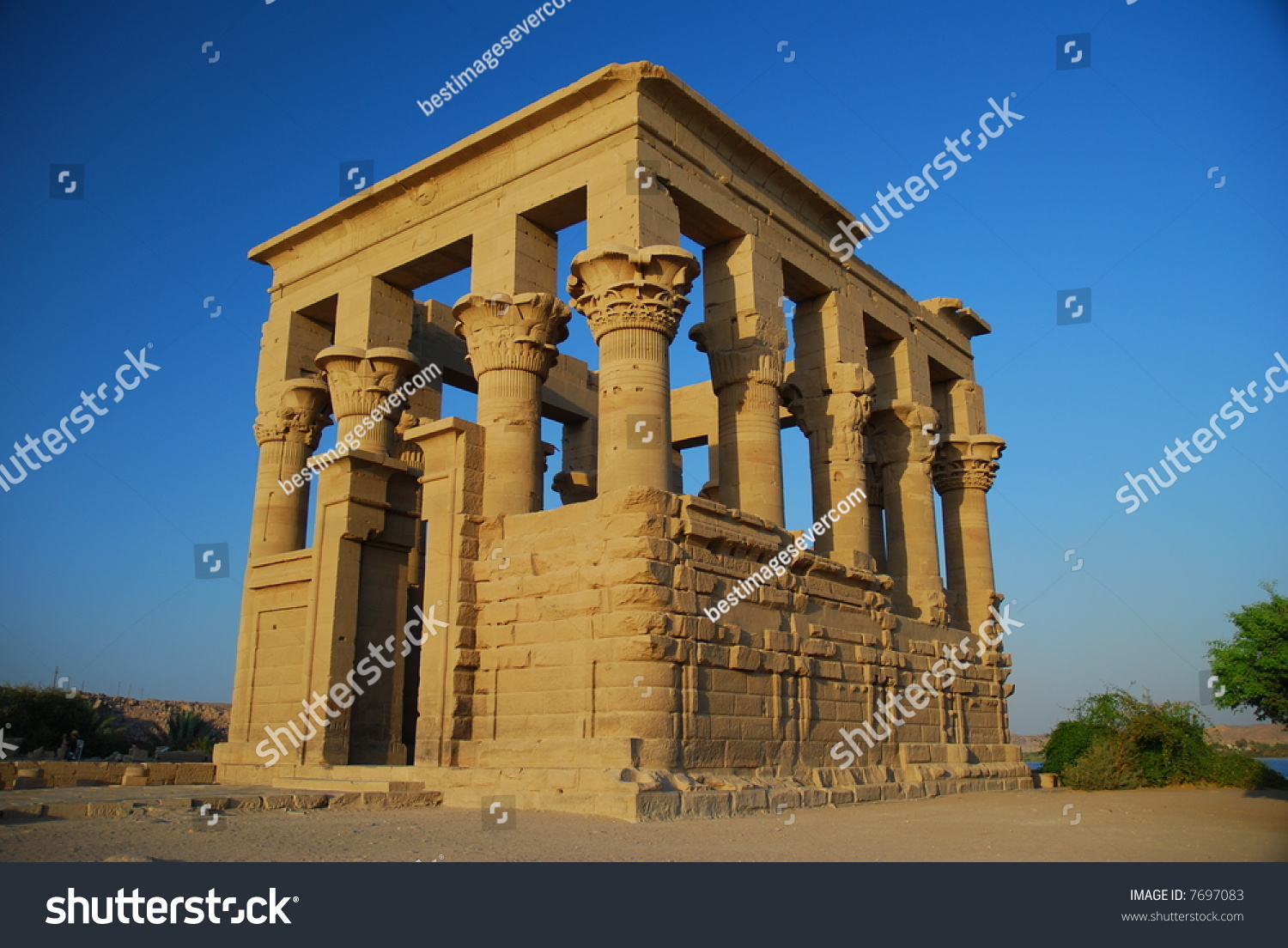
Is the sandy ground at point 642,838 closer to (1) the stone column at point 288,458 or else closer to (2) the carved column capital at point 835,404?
(2) the carved column capital at point 835,404

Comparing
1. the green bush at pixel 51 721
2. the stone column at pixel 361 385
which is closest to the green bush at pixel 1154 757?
the stone column at pixel 361 385

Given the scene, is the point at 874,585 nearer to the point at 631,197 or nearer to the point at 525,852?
the point at 631,197

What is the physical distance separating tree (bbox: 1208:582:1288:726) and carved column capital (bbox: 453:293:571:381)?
588 inches

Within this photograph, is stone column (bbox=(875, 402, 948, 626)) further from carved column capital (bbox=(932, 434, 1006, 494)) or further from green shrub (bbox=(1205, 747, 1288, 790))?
green shrub (bbox=(1205, 747, 1288, 790))

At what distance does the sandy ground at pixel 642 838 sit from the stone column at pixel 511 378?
16.9 ft

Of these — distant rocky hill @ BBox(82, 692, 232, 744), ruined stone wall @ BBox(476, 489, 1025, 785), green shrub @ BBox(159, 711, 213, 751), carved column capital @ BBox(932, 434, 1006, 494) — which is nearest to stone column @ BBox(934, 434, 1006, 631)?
carved column capital @ BBox(932, 434, 1006, 494)

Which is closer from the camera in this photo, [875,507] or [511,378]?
[511,378]

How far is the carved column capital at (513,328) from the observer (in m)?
14.8

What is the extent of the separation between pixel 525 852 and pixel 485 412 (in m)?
8.79

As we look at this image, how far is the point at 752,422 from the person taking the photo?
16.0 metres

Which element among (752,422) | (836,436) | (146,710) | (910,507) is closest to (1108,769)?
(910,507)

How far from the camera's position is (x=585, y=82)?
597 inches

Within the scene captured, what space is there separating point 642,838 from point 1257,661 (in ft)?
55.5

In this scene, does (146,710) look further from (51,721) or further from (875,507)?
(875,507)
